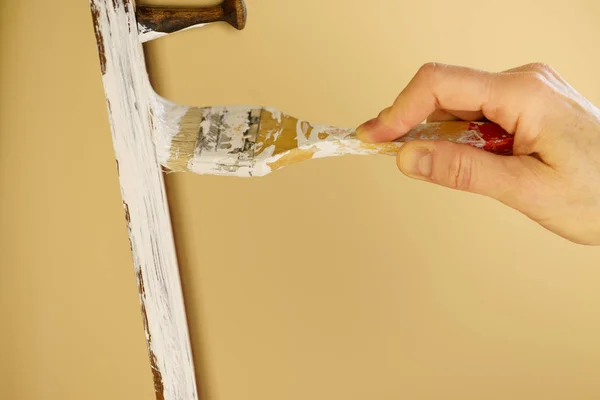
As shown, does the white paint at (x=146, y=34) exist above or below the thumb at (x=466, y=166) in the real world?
above

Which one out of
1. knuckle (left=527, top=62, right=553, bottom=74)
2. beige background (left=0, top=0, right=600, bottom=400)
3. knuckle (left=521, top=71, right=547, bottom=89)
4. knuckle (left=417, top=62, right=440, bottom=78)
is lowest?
beige background (left=0, top=0, right=600, bottom=400)

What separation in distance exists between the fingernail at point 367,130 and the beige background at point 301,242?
0.76ft

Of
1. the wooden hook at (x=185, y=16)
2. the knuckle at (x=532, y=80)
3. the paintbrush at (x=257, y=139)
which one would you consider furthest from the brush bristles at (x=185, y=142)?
the knuckle at (x=532, y=80)

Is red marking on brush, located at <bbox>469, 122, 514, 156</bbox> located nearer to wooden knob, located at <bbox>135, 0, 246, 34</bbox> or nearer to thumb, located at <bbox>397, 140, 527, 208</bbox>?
thumb, located at <bbox>397, 140, 527, 208</bbox>

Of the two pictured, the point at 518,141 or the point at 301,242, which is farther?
the point at 301,242

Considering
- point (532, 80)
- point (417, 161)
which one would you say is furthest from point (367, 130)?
point (532, 80)

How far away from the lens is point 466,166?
0.52 m

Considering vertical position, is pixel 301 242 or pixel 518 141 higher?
pixel 518 141

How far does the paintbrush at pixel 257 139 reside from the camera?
1.81 feet

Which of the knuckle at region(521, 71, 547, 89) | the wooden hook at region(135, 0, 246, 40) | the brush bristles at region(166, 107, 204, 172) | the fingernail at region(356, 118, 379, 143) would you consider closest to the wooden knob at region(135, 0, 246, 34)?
the wooden hook at region(135, 0, 246, 40)

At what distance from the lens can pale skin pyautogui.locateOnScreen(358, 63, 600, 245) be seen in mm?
514

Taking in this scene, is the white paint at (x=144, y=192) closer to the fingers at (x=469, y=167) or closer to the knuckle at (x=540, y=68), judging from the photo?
the fingers at (x=469, y=167)

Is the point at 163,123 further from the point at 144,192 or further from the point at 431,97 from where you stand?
the point at 431,97

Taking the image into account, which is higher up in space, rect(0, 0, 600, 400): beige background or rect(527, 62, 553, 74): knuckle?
rect(527, 62, 553, 74): knuckle
